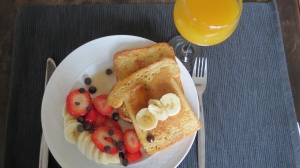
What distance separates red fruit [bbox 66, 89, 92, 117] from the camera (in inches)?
37.7

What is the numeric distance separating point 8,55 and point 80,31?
372 millimetres

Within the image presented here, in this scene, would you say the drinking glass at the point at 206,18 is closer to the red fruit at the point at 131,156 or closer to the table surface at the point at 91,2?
the table surface at the point at 91,2

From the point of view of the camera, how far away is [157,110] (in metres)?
0.90

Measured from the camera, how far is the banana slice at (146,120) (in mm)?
910

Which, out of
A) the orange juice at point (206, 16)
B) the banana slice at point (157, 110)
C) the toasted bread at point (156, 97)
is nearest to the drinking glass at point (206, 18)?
the orange juice at point (206, 16)

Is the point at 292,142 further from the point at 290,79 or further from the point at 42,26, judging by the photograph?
the point at 42,26

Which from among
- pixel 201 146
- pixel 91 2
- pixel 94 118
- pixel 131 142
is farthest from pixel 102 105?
pixel 91 2

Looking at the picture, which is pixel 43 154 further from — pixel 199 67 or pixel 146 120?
pixel 199 67

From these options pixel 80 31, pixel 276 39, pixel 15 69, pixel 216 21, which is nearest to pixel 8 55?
pixel 15 69

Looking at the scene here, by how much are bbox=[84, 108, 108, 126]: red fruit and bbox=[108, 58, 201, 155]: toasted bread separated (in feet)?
0.19

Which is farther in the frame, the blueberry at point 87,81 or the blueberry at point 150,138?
the blueberry at point 87,81

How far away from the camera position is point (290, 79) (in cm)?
125

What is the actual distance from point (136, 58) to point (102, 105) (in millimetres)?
193

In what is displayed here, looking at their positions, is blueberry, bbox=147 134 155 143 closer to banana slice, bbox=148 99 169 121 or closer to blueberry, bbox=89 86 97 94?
banana slice, bbox=148 99 169 121
